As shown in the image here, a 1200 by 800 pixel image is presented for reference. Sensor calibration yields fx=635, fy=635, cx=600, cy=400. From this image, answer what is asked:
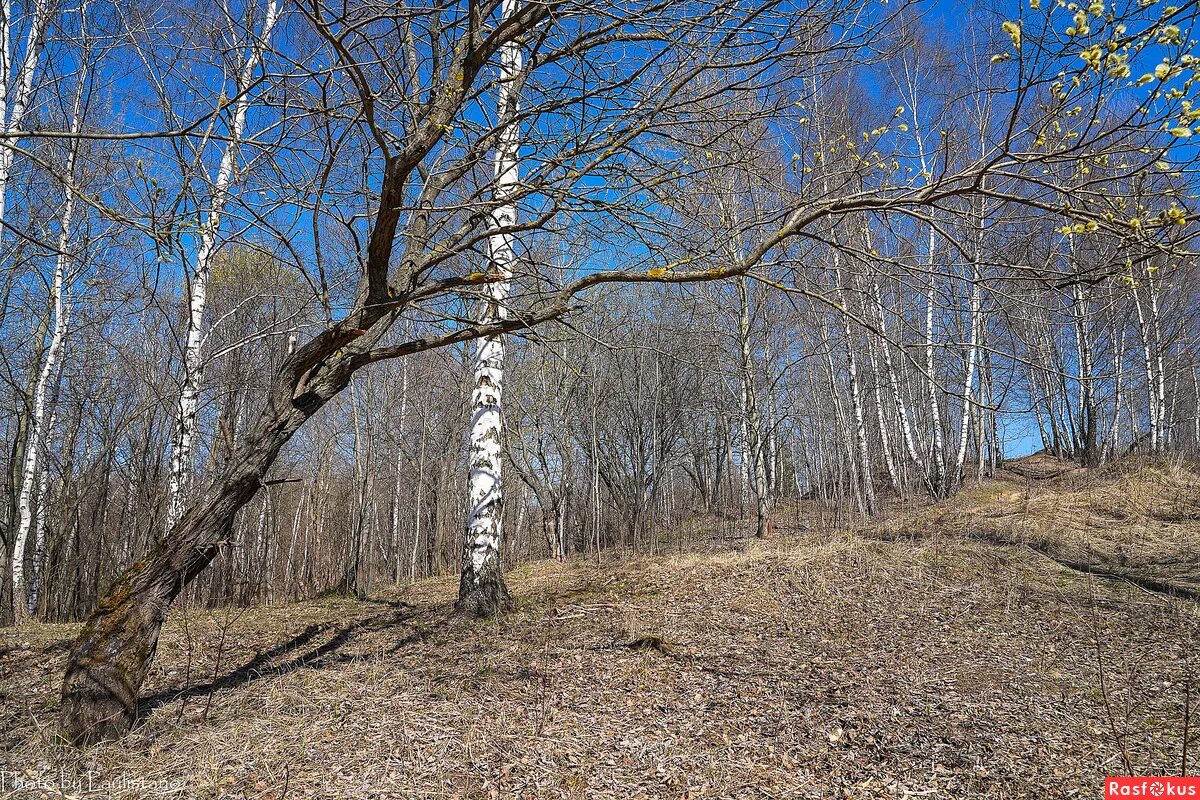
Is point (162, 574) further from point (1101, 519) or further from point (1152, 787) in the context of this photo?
point (1101, 519)

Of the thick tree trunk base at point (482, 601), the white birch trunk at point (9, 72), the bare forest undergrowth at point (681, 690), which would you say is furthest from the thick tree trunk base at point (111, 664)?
the white birch trunk at point (9, 72)

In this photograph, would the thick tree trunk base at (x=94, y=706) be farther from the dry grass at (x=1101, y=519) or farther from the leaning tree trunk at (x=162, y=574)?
the dry grass at (x=1101, y=519)

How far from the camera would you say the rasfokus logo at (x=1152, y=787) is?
2.59m

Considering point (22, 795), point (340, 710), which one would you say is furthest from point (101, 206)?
point (340, 710)

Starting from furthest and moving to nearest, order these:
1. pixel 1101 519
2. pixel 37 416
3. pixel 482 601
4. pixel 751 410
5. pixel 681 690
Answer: pixel 751 410, pixel 1101 519, pixel 37 416, pixel 482 601, pixel 681 690

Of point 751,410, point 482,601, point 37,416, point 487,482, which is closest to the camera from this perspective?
point 482,601

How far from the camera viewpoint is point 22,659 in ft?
14.9

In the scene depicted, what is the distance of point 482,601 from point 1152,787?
4427mm

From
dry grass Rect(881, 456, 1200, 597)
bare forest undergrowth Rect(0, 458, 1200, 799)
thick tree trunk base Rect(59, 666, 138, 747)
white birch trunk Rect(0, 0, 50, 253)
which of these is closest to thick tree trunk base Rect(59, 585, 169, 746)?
thick tree trunk base Rect(59, 666, 138, 747)

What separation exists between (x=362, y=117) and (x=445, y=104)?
40cm

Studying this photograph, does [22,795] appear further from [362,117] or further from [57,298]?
[57,298]

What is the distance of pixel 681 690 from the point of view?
384cm

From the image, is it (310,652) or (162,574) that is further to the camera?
(310,652)

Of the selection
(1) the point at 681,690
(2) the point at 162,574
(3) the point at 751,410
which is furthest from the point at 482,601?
(3) the point at 751,410
